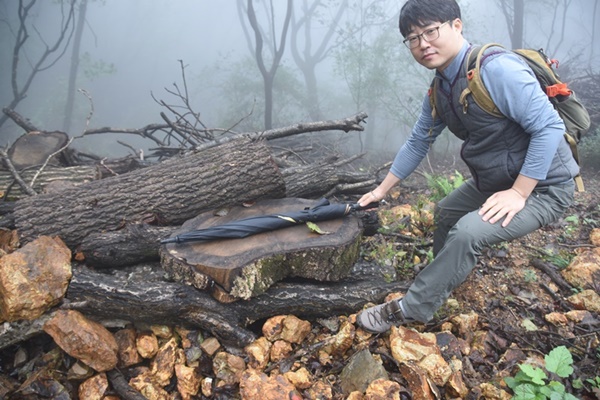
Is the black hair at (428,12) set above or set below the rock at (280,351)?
above

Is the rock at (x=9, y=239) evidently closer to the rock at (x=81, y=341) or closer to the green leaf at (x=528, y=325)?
the rock at (x=81, y=341)

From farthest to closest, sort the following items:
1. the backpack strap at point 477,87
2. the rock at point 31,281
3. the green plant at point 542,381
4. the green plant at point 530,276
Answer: the green plant at point 530,276 < the rock at point 31,281 < the backpack strap at point 477,87 < the green plant at point 542,381

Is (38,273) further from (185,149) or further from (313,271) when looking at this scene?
(185,149)

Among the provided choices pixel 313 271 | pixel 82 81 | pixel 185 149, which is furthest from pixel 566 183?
pixel 82 81

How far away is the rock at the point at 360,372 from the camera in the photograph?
200 cm

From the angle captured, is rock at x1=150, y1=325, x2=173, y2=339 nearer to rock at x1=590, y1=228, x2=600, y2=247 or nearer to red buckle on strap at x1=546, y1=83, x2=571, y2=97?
red buckle on strap at x1=546, y1=83, x2=571, y2=97

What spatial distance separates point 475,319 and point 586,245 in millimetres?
2195

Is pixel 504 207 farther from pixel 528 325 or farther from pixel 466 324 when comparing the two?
pixel 528 325

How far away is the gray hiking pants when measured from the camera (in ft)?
6.57

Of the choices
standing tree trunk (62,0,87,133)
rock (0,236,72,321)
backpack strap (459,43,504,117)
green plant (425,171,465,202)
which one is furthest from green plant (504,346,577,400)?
standing tree trunk (62,0,87,133)

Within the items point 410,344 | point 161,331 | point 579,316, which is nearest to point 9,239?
point 161,331

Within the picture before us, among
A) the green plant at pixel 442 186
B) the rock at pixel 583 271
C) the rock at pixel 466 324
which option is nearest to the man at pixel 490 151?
the rock at pixel 466 324

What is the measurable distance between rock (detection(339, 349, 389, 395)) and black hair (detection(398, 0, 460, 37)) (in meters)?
2.11

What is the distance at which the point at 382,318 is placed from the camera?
2316 mm
